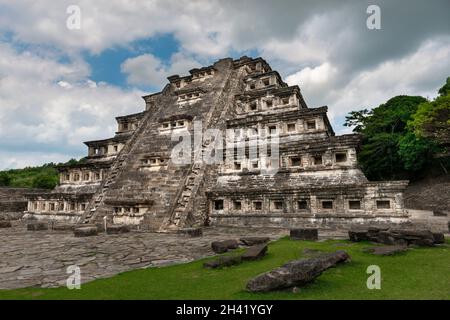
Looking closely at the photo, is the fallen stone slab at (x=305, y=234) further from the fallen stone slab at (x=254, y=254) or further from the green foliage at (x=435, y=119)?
the green foliage at (x=435, y=119)

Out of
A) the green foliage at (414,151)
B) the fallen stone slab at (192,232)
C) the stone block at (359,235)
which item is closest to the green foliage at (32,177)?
the fallen stone slab at (192,232)

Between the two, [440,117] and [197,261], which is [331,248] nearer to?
[197,261]

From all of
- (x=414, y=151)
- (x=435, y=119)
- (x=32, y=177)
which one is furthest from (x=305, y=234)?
(x=32, y=177)

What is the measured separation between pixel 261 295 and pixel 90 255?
581 cm

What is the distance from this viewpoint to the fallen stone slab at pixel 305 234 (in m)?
9.79

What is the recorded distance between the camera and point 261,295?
4.41 metres

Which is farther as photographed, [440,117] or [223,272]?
[440,117]

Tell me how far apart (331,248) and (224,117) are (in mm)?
12729

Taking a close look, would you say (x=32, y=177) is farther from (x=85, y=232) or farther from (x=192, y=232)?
(x=192, y=232)

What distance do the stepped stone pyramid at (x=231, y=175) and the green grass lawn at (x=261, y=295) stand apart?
6.46 meters

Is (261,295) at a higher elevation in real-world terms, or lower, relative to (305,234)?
lower

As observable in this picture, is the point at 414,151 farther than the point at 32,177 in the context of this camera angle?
No

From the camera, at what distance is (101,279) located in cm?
556
